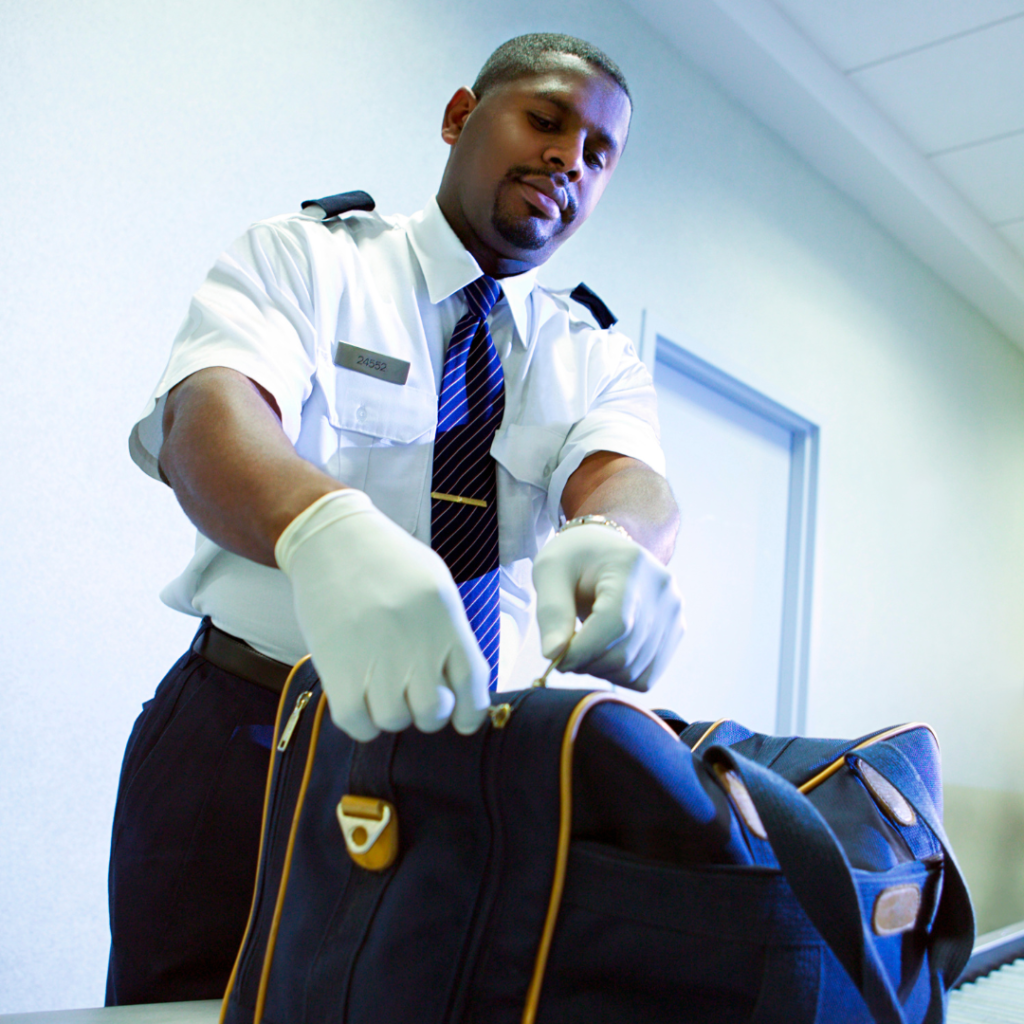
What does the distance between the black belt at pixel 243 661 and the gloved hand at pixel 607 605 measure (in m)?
0.29

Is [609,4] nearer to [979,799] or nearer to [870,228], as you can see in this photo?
[870,228]

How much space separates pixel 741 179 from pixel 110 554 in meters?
2.28

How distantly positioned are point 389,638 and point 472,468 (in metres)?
0.50

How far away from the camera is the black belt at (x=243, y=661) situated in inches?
36.5

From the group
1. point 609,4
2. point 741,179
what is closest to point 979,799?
point 741,179

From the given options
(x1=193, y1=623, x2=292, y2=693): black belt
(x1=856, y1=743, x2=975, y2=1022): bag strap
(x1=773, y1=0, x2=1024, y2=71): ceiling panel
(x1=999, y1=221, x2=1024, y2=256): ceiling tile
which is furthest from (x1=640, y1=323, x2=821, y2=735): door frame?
(x1=856, y1=743, x2=975, y2=1022): bag strap

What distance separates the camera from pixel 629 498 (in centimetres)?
104

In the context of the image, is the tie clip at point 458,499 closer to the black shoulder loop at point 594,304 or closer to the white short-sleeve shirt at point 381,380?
the white short-sleeve shirt at point 381,380

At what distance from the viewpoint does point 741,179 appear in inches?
119

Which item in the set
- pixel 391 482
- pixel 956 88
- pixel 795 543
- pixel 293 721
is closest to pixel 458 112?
pixel 391 482

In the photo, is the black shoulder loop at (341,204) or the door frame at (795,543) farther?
the door frame at (795,543)

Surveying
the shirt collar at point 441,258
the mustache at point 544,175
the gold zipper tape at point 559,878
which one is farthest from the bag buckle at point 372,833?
the mustache at point 544,175

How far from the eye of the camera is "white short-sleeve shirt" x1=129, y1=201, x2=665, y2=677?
0.94 metres

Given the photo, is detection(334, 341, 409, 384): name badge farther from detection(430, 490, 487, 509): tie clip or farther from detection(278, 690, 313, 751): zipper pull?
detection(278, 690, 313, 751): zipper pull
